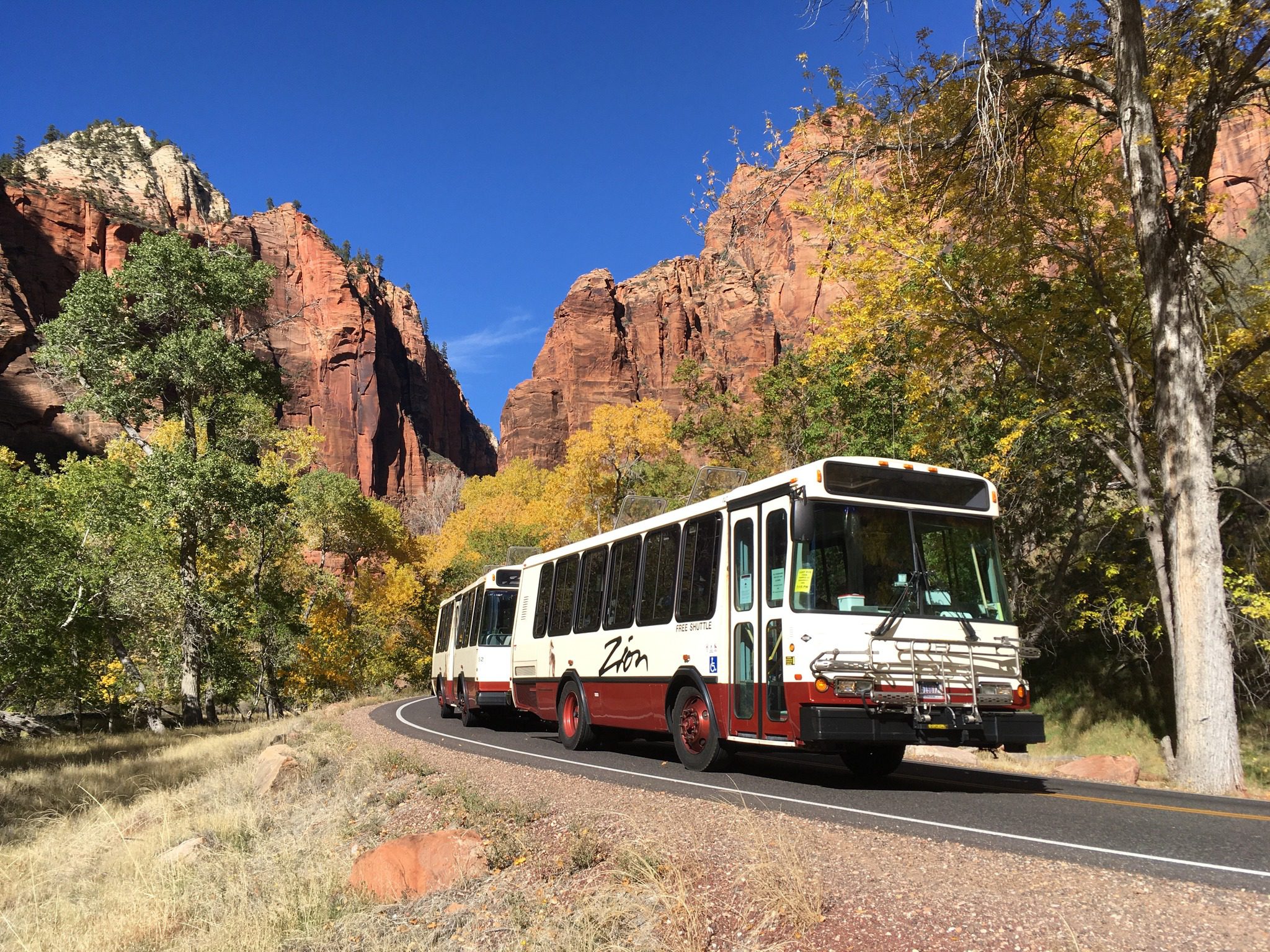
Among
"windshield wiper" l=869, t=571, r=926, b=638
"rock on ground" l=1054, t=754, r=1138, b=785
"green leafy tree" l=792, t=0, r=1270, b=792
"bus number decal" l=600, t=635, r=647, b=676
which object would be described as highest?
"green leafy tree" l=792, t=0, r=1270, b=792

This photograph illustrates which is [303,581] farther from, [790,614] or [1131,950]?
[1131,950]

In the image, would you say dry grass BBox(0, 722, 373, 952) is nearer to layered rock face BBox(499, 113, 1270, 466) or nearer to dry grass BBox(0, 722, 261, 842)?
dry grass BBox(0, 722, 261, 842)

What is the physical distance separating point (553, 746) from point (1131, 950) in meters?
12.2

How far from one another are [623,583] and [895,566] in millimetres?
4842

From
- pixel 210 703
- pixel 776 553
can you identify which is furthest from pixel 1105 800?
pixel 210 703

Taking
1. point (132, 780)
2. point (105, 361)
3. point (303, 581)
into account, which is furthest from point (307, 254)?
point (132, 780)

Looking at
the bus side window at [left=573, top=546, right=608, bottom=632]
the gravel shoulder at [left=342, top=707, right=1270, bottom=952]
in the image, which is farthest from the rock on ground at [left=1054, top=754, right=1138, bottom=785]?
the gravel shoulder at [left=342, top=707, right=1270, bottom=952]

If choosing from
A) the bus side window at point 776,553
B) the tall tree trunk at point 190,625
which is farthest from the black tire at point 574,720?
the tall tree trunk at point 190,625

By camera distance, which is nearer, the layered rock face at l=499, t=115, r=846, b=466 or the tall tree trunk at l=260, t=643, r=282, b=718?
the tall tree trunk at l=260, t=643, r=282, b=718

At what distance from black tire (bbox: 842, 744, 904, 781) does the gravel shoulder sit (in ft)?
13.0

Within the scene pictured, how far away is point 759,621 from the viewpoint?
9.48 m

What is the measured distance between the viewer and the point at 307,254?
442 feet

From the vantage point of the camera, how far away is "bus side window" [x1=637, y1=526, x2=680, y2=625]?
11.6m

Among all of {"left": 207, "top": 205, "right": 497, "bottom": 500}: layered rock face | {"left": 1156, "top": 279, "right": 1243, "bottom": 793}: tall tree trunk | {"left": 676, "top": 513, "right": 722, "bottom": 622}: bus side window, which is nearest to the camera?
{"left": 676, "top": 513, "right": 722, "bottom": 622}: bus side window
